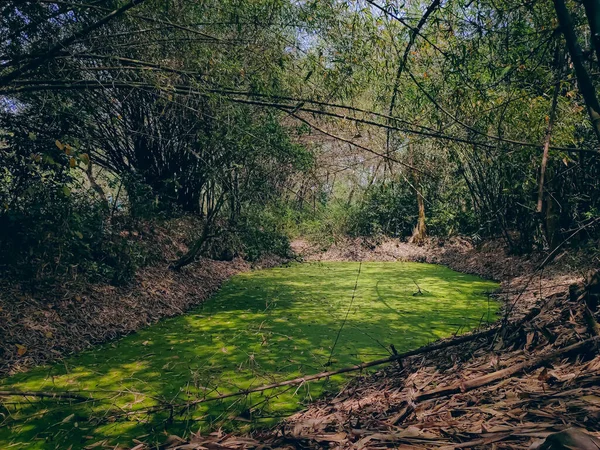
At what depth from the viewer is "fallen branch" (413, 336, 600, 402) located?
1.71 m

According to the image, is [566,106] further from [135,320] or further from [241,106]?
[135,320]

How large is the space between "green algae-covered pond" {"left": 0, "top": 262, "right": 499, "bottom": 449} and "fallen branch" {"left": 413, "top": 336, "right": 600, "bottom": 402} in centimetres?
81

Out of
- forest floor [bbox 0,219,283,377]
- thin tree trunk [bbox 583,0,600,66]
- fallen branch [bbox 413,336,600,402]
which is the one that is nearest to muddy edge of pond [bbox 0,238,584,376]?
forest floor [bbox 0,219,283,377]

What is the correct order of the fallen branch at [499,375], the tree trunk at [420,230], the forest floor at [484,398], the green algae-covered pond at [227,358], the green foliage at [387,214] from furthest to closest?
the green foliage at [387,214] → the tree trunk at [420,230] → the green algae-covered pond at [227,358] → the fallen branch at [499,375] → the forest floor at [484,398]

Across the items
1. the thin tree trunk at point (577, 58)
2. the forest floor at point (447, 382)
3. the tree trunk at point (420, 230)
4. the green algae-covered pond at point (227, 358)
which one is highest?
the thin tree trunk at point (577, 58)

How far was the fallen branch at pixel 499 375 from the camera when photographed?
1.71 meters

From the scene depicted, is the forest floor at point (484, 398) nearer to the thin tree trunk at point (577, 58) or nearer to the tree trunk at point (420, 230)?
the thin tree trunk at point (577, 58)

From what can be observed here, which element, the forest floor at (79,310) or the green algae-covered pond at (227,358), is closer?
the green algae-covered pond at (227,358)

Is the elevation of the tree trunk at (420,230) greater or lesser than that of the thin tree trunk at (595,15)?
lesser

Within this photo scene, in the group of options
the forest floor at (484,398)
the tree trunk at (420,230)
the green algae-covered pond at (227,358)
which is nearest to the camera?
the forest floor at (484,398)

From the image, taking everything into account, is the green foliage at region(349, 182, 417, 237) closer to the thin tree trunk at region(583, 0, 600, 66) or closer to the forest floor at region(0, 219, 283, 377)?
the forest floor at region(0, 219, 283, 377)

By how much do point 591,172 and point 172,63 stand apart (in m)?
5.17

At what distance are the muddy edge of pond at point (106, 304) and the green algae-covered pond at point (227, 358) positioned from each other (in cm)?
19

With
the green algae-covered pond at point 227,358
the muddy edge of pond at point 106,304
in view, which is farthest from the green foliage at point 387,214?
the green algae-covered pond at point 227,358
